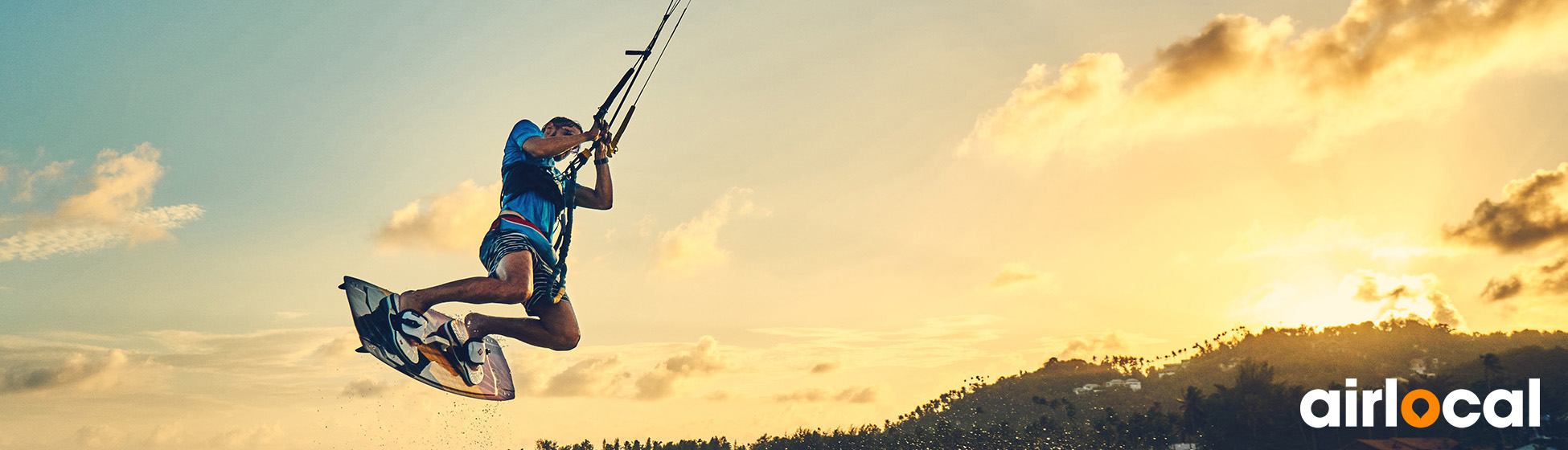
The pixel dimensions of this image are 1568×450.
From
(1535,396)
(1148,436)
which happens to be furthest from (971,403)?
(1535,396)

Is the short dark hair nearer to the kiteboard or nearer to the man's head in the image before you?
the man's head

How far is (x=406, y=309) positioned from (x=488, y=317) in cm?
103

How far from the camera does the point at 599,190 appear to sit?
412 inches

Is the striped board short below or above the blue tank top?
below

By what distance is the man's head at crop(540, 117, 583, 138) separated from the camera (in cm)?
944

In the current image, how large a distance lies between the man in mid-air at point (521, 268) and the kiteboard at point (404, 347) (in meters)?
0.11

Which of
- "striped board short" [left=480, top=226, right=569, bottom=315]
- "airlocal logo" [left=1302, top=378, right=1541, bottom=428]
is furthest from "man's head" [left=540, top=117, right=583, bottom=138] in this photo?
"airlocal logo" [left=1302, top=378, right=1541, bottom=428]

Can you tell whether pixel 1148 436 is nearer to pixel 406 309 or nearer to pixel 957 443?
pixel 957 443

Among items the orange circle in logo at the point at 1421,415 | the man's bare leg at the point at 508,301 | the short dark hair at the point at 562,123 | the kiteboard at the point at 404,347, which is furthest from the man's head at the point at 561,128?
the orange circle in logo at the point at 1421,415

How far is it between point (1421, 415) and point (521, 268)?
153 ft

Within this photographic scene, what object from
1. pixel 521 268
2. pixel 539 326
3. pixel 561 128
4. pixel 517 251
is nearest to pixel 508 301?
pixel 521 268

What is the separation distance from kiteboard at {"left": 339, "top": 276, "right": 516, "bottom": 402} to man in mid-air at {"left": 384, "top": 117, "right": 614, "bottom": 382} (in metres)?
0.11

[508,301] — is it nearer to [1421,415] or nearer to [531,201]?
[531,201]

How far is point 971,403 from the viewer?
76.9 metres
